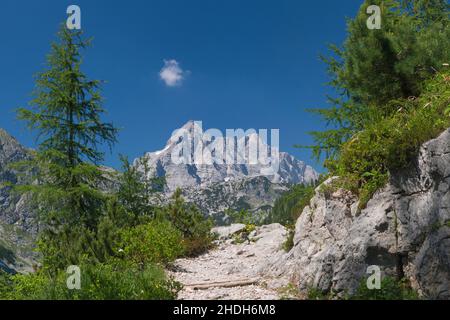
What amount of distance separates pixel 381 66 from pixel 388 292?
5.69 m

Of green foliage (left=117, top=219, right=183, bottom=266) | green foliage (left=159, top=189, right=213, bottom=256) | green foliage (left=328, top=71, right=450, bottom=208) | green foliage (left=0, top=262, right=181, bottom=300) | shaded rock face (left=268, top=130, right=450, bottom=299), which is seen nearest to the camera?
Answer: shaded rock face (left=268, top=130, right=450, bottom=299)

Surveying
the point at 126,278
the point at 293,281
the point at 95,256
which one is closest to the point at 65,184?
the point at 95,256

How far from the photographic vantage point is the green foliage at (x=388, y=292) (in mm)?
6137

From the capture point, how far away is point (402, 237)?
6.68m

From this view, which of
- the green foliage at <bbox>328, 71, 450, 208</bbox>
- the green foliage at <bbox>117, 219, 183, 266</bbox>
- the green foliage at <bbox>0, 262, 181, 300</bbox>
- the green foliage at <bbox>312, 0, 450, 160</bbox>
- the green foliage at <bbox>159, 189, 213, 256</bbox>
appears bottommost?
the green foliage at <bbox>0, 262, 181, 300</bbox>

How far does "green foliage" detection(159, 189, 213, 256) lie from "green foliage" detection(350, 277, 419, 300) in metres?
9.62

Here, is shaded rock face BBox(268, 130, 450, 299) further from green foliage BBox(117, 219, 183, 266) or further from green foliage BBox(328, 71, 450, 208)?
green foliage BBox(117, 219, 183, 266)

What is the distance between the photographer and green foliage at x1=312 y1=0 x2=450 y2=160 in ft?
30.6

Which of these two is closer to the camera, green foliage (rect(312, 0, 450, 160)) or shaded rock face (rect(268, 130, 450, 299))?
shaded rock face (rect(268, 130, 450, 299))

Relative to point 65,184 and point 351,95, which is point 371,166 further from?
point 65,184

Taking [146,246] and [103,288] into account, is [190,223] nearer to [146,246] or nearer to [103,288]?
[146,246]

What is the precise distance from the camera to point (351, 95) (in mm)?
11312

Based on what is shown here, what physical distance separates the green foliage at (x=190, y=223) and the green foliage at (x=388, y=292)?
9620 mm

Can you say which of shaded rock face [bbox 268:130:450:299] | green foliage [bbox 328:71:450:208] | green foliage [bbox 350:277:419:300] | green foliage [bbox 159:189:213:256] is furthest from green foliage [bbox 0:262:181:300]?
green foliage [bbox 159:189:213:256]
